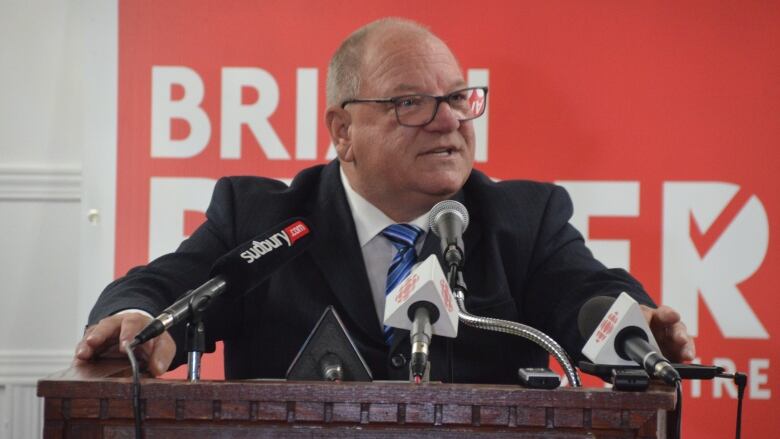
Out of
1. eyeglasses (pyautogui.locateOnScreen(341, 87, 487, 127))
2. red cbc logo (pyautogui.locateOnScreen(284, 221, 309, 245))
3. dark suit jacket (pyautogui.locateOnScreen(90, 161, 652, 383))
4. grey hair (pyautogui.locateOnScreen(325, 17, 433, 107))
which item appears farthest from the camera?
grey hair (pyautogui.locateOnScreen(325, 17, 433, 107))

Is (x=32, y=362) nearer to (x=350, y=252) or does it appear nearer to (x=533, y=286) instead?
(x=350, y=252)

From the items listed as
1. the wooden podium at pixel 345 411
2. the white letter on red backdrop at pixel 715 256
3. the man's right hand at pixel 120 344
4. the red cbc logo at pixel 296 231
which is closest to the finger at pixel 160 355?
the man's right hand at pixel 120 344

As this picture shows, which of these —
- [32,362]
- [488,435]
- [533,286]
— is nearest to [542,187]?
[533,286]

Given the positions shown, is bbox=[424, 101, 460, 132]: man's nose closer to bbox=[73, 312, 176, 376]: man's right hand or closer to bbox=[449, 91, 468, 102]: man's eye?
bbox=[449, 91, 468, 102]: man's eye

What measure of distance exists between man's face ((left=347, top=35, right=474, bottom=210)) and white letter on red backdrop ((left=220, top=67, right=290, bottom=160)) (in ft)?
2.16

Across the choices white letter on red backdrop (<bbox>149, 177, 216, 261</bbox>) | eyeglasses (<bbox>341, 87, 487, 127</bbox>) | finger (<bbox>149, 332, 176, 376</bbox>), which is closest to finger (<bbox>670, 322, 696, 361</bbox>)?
eyeglasses (<bbox>341, 87, 487, 127</bbox>)

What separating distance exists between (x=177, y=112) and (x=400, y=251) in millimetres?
1088

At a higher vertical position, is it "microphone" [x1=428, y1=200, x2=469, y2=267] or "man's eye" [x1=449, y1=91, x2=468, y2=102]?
"man's eye" [x1=449, y1=91, x2=468, y2=102]

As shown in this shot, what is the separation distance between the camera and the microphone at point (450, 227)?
5.96 feet

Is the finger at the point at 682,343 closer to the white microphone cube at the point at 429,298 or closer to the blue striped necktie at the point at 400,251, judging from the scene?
the white microphone cube at the point at 429,298

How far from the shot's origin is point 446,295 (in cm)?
159

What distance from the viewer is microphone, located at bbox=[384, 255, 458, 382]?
154cm

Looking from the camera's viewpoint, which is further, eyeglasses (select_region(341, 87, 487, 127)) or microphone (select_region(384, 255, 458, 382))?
eyeglasses (select_region(341, 87, 487, 127))

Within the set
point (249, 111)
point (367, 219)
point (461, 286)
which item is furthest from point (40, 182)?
point (461, 286)
